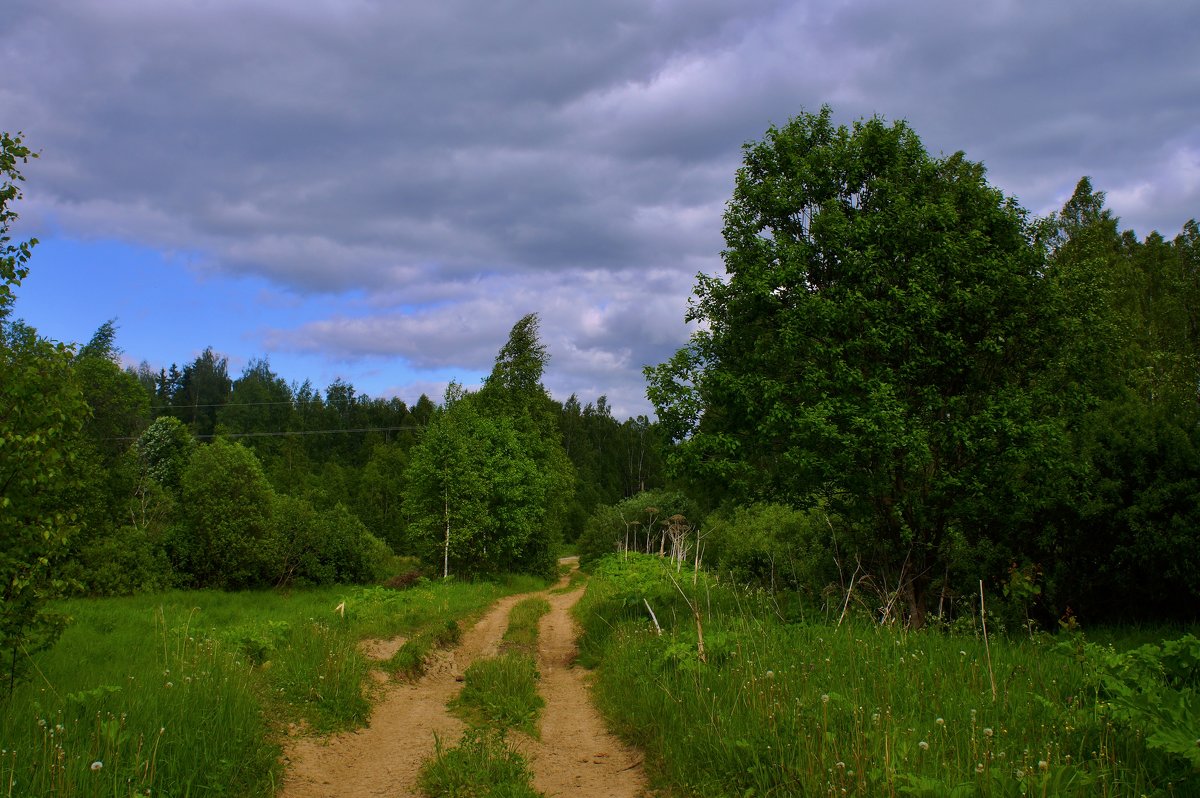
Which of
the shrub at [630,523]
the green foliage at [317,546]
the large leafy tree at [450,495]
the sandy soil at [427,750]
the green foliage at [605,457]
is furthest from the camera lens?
the green foliage at [605,457]

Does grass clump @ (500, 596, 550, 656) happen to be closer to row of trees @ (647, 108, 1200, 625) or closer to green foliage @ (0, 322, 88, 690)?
row of trees @ (647, 108, 1200, 625)

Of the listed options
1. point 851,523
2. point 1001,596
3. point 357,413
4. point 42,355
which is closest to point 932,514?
point 851,523

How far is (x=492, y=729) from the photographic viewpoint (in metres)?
8.62

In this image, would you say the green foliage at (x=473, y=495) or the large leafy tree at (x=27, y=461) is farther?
the green foliage at (x=473, y=495)

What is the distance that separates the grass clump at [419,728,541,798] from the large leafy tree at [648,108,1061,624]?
783 centimetres

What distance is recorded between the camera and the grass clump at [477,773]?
6.39 metres

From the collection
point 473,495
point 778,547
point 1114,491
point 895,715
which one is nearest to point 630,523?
point 473,495

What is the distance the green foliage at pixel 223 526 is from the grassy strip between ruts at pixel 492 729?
68.2 ft

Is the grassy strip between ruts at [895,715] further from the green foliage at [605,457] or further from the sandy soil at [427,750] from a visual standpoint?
the green foliage at [605,457]

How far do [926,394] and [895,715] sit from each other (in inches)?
347

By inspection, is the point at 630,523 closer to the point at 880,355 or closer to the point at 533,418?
the point at 533,418

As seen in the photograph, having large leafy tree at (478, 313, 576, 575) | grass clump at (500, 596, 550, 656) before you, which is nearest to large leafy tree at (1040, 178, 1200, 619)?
grass clump at (500, 596, 550, 656)

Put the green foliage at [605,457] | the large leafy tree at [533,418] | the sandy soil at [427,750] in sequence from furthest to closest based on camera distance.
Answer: the green foliage at [605,457] → the large leafy tree at [533,418] → the sandy soil at [427,750]

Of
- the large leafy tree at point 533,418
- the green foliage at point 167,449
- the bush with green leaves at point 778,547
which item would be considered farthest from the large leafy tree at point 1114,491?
the green foliage at point 167,449
